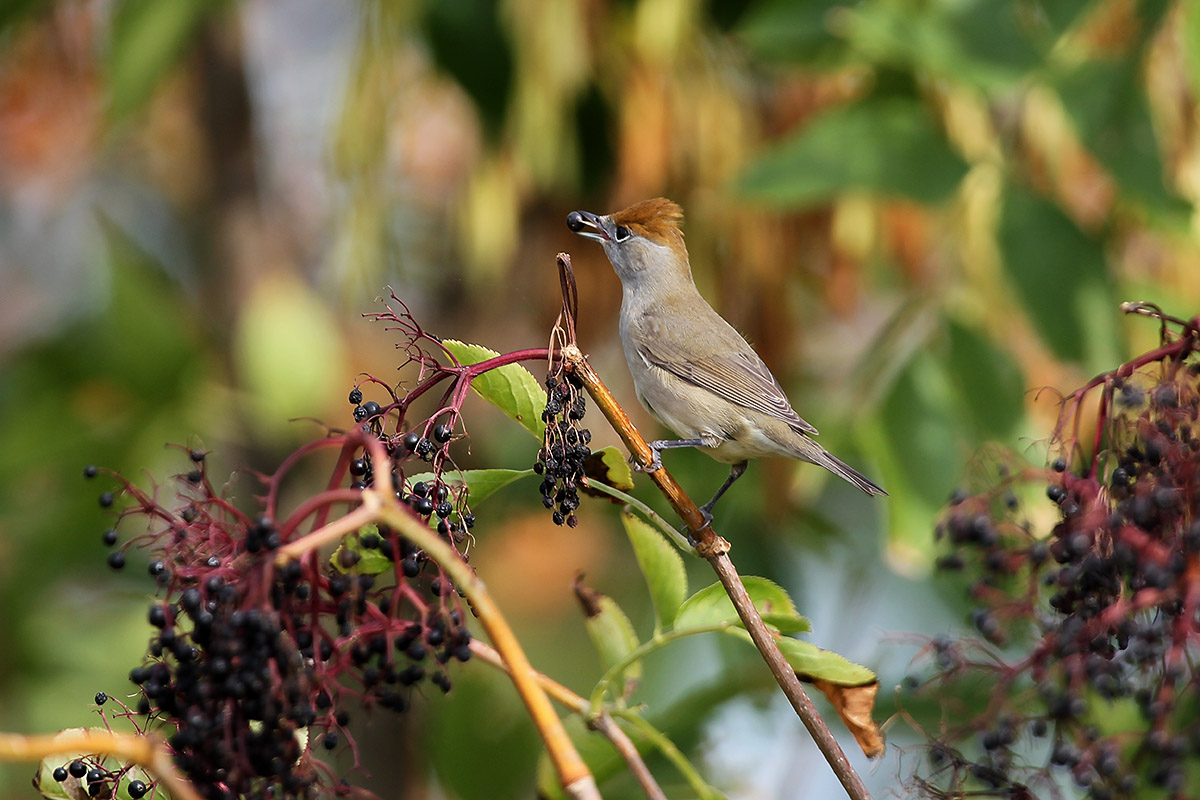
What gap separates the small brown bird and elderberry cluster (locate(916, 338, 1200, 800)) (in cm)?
133

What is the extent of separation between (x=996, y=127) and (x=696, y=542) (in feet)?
7.83

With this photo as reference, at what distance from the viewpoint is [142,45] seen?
3.42 m

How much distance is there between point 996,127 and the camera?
3572 mm

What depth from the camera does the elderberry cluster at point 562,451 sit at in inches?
62.3

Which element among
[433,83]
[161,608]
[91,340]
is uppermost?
[433,83]

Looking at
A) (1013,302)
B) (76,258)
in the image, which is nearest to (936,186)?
(1013,302)

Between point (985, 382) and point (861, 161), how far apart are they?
24.0 inches

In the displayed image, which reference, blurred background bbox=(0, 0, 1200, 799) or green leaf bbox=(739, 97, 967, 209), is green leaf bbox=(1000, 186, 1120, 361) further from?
green leaf bbox=(739, 97, 967, 209)

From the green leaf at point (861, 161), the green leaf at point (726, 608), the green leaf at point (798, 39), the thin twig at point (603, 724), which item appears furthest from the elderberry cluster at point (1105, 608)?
the green leaf at point (798, 39)

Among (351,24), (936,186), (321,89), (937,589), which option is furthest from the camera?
(321,89)

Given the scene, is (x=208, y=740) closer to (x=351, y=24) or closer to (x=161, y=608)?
(x=161, y=608)

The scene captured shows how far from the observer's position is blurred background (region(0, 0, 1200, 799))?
9.53 ft

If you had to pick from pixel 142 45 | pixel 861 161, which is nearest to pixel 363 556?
pixel 861 161

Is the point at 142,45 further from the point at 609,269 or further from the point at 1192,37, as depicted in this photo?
the point at 1192,37
